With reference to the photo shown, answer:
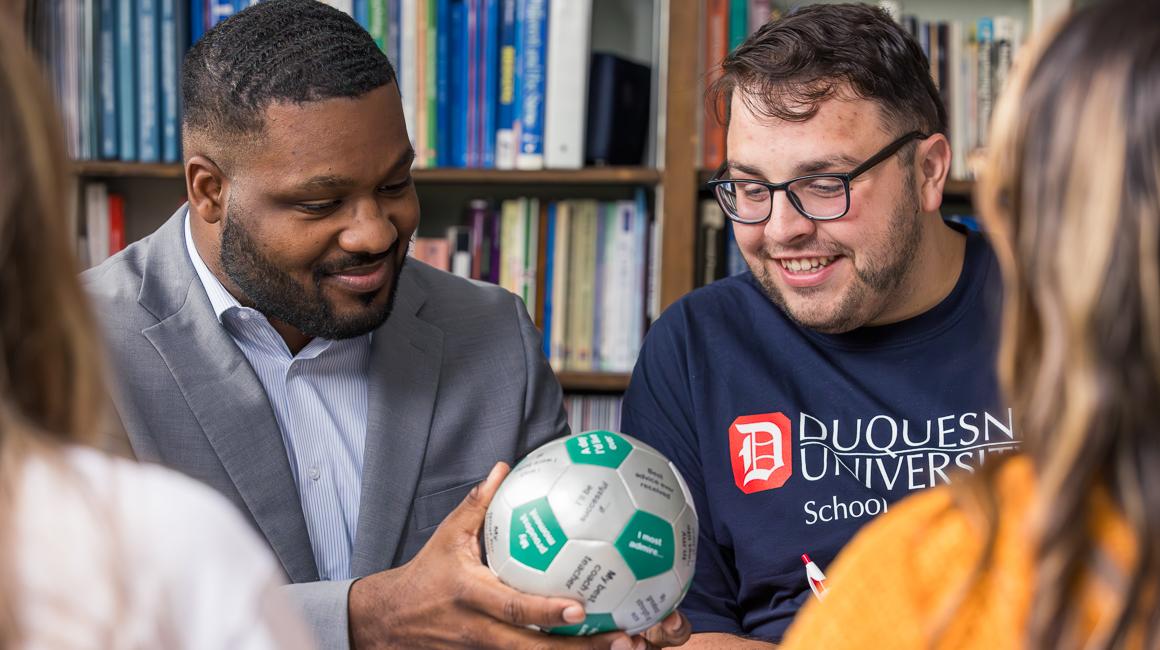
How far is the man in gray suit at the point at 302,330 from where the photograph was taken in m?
1.72

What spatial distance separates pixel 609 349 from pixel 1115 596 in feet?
6.09

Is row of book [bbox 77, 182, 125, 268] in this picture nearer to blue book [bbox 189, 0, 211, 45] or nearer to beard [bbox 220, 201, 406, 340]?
blue book [bbox 189, 0, 211, 45]

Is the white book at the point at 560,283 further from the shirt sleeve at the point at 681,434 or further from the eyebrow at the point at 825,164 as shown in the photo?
the eyebrow at the point at 825,164

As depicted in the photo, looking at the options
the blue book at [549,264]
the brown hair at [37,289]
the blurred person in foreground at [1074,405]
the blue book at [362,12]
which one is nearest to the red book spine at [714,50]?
the blue book at [549,264]

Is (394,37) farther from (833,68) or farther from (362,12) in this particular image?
(833,68)

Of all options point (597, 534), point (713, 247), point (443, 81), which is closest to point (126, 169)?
point (443, 81)

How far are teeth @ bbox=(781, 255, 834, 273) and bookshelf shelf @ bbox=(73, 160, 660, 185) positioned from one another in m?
0.71

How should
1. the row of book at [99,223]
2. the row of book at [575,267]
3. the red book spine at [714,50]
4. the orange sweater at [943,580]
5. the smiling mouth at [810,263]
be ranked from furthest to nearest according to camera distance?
1. the row of book at [99,223]
2. the row of book at [575,267]
3. the red book spine at [714,50]
4. the smiling mouth at [810,263]
5. the orange sweater at [943,580]

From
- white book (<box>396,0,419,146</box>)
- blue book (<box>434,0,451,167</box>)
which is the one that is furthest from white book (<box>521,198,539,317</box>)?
white book (<box>396,0,419,146</box>)

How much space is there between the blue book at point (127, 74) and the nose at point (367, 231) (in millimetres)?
1160

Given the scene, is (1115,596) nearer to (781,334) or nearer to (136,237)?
(781,334)

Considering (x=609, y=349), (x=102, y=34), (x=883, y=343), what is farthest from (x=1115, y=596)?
(x=102, y=34)

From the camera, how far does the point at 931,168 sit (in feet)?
6.16

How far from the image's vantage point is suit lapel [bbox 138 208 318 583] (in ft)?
5.64
